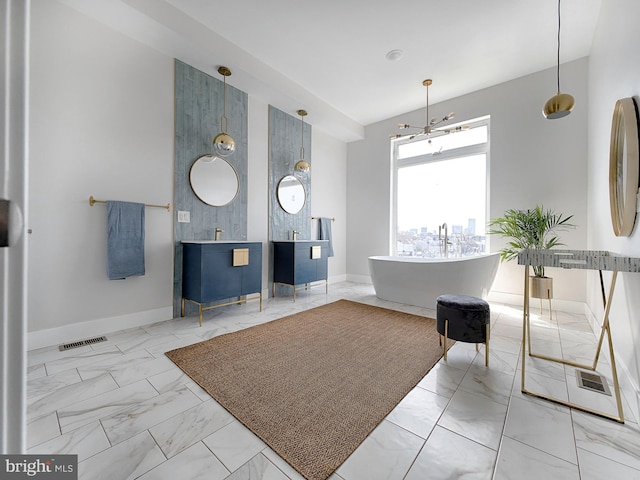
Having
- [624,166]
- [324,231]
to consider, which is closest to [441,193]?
[324,231]

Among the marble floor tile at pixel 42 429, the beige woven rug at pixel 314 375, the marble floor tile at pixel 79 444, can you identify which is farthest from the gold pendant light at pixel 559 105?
the marble floor tile at pixel 42 429

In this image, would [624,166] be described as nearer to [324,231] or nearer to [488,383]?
[488,383]

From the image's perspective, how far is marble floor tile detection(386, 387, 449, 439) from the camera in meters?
1.40

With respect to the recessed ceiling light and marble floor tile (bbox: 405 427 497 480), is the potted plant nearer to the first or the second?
the recessed ceiling light

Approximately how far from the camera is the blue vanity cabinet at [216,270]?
291 centimetres

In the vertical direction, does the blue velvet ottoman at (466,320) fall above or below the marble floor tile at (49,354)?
above

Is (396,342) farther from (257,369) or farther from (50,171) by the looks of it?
(50,171)

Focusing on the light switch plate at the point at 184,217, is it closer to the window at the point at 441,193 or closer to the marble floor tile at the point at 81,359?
the marble floor tile at the point at 81,359

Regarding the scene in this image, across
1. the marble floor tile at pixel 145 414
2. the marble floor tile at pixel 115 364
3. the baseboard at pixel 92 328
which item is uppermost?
the baseboard at pixel 92 328

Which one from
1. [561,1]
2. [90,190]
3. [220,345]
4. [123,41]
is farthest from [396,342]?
[123,41]

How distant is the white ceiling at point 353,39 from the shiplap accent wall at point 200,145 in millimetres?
198

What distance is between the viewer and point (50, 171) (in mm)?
2311

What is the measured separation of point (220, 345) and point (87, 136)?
2293 mm

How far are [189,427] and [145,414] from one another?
0.97 ft
